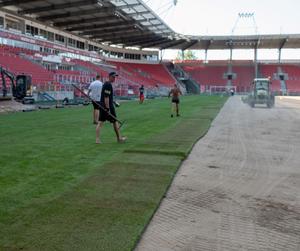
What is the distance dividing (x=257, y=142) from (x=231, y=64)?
79129mm

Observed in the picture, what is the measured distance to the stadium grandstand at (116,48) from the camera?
43.4 metres

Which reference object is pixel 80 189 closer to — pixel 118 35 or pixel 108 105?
pixel 108 105

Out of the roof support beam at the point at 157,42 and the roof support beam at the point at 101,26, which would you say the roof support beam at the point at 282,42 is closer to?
the roof support beam at the point at 157,42

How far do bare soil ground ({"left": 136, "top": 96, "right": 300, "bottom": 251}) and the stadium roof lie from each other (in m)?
36.0

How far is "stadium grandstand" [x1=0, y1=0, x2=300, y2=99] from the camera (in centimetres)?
4344

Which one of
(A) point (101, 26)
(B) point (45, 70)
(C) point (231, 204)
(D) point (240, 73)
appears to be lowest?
(C) point (231, 204)

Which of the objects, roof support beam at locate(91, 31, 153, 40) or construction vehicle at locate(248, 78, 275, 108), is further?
roof support beam at locate(91, 31, 153, 40)

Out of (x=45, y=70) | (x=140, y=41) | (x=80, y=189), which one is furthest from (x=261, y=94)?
(x=140, y=41)

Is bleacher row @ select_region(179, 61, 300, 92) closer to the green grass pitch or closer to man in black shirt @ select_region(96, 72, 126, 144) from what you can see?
man in black shirt @ select_region(96, 72, 126, 144)

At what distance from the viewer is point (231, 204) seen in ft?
19.3

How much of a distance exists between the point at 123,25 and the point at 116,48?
73.9ft

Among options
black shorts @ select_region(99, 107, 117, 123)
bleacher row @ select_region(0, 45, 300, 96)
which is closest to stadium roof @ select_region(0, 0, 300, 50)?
bleacher row @ select_region(0, 45, 300, 96)

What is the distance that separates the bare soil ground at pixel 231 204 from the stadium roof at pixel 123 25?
3600 cm

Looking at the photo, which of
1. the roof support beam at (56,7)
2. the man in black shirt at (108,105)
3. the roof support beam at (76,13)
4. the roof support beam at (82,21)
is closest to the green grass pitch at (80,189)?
the man in black shirt at (108,105)
